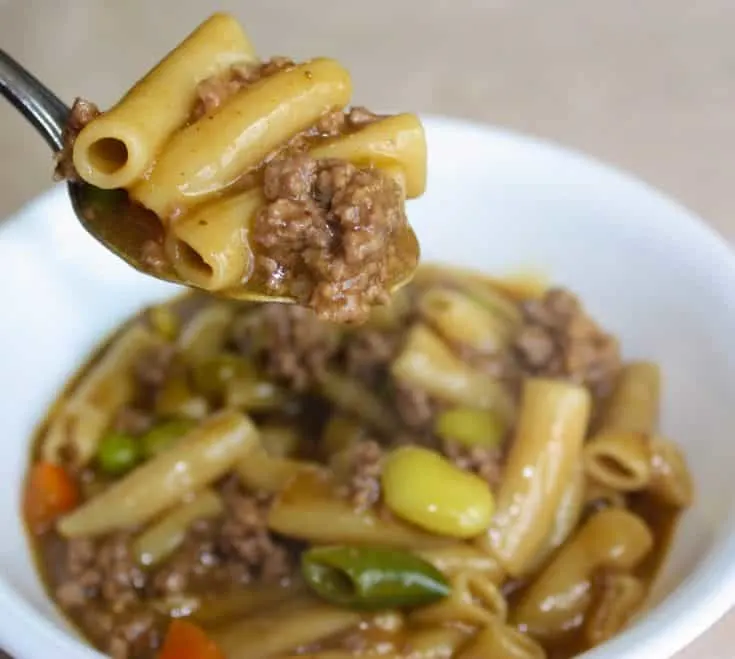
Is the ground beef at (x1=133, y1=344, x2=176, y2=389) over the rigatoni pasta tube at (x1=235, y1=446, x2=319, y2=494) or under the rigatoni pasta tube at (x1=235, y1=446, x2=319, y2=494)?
over

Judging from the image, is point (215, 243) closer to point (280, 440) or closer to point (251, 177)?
point (251, 177)

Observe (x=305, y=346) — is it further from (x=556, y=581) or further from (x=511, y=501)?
(x=556, y=581)

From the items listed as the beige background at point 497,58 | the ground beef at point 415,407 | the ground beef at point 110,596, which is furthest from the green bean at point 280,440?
the beige background at point 497,58

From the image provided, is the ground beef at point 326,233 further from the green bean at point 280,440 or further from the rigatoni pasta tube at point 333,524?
the green bean at point 280,440

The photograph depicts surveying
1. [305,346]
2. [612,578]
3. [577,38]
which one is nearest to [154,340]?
[305,346]

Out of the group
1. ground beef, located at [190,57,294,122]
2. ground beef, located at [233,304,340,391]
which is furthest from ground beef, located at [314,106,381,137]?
ground beef, located at [233,304,340,391]

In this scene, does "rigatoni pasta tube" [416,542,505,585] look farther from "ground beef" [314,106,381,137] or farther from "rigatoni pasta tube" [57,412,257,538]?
"ground beef" [314,106,381,137]

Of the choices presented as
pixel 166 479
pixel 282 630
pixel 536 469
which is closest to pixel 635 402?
pixel 536 469
